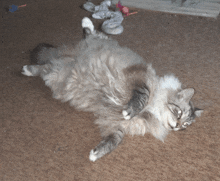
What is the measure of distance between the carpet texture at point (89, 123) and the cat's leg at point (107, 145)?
8 cm

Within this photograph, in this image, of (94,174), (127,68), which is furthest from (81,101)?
(94,174)

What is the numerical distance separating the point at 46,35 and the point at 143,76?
156 cm

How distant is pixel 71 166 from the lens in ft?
4.80

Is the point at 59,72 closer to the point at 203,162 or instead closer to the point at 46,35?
the point at 46,35

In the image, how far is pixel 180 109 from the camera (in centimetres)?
159

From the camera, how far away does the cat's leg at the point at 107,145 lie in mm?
1454

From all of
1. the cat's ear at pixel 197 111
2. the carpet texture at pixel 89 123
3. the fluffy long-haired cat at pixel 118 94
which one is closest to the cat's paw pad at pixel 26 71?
the carpet texture at pixel 89 123

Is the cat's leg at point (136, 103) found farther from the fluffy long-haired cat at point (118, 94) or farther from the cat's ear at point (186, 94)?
the cat's ear at point (186, 94)

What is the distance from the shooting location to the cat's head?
158cm

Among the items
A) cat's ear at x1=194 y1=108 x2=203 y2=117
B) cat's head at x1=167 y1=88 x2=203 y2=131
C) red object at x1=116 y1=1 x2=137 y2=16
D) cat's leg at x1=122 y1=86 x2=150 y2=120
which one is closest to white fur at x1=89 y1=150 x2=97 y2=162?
cat's leg at x1=122 y1=86 x2=150 y2=120

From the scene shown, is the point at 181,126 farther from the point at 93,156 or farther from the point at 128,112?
the point at 93,156

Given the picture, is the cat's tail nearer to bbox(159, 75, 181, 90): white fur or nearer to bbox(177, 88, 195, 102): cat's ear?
bbox(159, 75, 181, 90): white fur

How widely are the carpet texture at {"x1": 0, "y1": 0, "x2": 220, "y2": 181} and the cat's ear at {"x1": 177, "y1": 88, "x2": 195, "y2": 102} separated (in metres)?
0.37

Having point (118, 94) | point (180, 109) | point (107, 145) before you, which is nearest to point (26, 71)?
point (118, 94)
